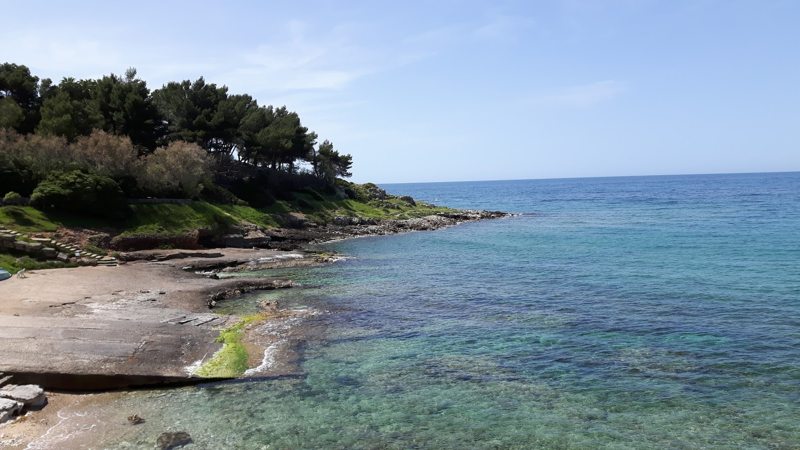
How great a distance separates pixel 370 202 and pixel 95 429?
3688 inches

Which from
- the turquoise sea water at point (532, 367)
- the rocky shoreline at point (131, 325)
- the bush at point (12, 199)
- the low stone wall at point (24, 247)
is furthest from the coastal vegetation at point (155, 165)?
the turquoise sea water at point (532, 367)

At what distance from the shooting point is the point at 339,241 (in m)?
71.2

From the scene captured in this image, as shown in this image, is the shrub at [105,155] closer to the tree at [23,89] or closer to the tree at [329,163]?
the tree at [23,89]

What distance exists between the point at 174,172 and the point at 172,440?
177 feet

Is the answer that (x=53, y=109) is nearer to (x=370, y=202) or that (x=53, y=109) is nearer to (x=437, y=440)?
(x=370, y=202)

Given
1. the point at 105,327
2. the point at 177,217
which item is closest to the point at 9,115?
the point at 177,217

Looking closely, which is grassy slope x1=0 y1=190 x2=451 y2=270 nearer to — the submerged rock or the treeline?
the treeline

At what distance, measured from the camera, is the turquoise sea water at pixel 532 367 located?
1644 centimetres

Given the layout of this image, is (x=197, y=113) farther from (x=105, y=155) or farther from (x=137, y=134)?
(x=105, y=155)

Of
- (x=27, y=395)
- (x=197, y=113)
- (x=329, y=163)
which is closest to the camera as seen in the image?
(x=27, y=395)

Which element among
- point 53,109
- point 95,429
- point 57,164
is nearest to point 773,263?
point 95,429

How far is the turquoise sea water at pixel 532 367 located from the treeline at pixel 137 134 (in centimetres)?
2931

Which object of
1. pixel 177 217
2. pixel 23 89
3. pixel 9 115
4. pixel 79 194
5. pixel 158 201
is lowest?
pixel 177 217

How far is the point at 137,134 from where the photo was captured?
251 ft
